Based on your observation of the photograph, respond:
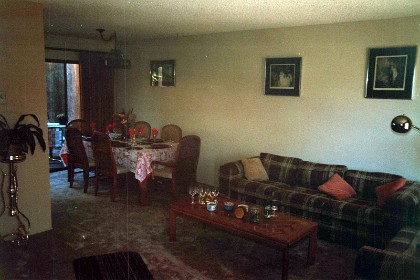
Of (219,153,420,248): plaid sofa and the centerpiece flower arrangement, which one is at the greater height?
the centerpiece flower arrangement

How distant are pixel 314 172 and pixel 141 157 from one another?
1930 mm

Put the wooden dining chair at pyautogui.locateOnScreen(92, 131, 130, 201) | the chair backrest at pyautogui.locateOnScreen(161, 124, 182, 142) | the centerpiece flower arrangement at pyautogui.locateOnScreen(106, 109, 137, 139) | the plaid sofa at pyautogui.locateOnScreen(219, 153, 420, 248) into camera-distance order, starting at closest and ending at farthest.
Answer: the plaid sofa at pyautogui.locateOnScreen(219, 153, 420, 248), the wooden dining chair at pyautogui.locateOnScreen(92, 131, 130, 201), the centerpiece flower arrangement at pyautogui.locateOnScreen(106, 109, 137, 139), the chair backrest at pyautogui.locateOnScreen(161, 124, 182, 142)

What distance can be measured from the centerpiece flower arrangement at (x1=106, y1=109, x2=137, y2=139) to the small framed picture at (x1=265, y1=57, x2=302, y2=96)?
1907 mm

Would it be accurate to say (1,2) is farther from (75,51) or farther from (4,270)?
(75,51)

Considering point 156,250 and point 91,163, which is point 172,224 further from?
point 91,163

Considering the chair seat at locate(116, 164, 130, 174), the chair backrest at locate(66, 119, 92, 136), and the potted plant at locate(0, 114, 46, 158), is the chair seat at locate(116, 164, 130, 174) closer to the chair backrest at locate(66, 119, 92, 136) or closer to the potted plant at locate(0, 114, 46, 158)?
the potted plant at locate(0, 114, 46, 158)

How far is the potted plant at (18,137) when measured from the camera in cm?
276

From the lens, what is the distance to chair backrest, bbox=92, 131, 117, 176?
4266 mm

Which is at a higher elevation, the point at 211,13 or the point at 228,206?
the point at 211,13

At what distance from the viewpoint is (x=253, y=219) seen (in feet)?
9.02

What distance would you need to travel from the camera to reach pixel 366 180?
137 inches

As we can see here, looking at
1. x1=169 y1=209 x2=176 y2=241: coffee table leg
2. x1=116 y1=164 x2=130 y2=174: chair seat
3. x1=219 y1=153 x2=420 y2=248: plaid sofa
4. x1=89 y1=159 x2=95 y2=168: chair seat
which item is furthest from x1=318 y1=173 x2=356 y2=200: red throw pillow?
x1=89 y1=159 x2=95 y2=168: chair seat

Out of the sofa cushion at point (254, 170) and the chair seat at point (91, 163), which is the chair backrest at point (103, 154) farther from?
the sofa cushion at point (254, 170)

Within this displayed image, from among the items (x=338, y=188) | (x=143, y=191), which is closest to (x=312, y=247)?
(x=338, y=188)
